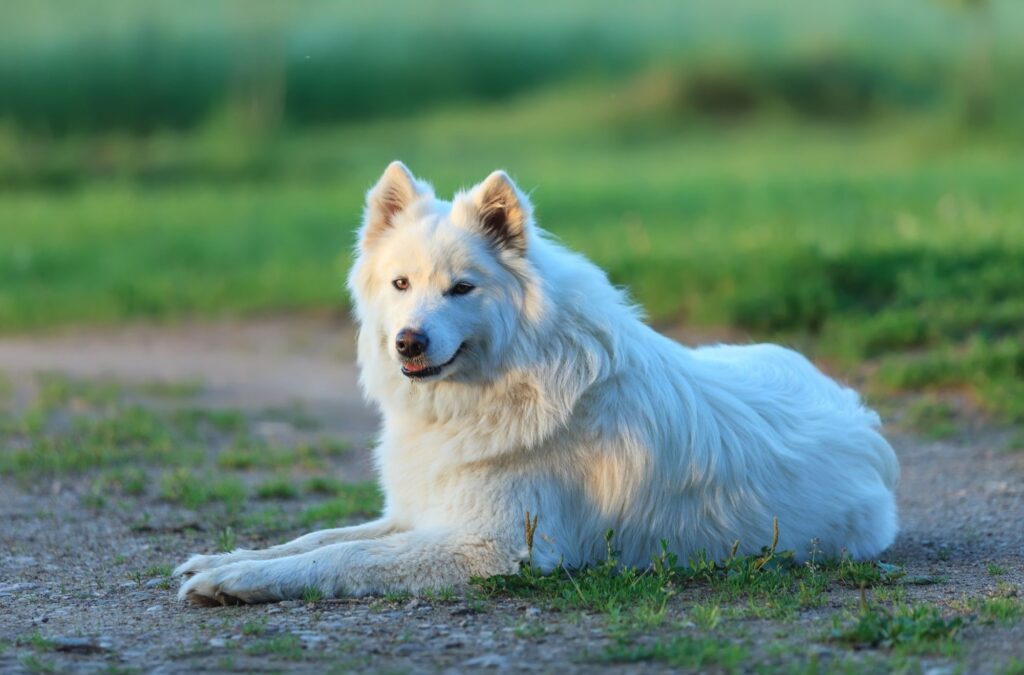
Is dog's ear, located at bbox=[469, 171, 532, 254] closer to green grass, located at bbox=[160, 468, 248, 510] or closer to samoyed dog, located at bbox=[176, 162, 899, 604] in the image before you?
samoyed dog, located at bbox=[176, 162, 899, 604]

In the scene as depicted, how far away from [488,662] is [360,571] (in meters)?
1.11

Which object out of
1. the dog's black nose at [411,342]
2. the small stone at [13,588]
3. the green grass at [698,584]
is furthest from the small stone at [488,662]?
the small stone at [13,588]

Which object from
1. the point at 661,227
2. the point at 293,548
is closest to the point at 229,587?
the point at 293,548

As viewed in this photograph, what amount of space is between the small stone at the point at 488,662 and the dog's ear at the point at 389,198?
2.18 m

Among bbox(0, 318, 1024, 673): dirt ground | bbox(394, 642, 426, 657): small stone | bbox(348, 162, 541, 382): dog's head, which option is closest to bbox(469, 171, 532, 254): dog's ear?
bbox(348, 162, 541, 382): dog's head

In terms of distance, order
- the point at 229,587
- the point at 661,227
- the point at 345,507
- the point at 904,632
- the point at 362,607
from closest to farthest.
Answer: the point at 904,632 → the point at 362,607 → the point at 229,587 → the point at 345,507 → the point at 661,227

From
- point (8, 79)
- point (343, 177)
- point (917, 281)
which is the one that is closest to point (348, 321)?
point (917, 281)

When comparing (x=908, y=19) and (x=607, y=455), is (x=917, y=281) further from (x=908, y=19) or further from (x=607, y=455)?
(x=908, y=19)

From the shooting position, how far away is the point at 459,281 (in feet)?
19.0

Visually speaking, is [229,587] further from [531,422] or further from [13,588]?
[531,422]

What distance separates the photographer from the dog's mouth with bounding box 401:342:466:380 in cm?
565

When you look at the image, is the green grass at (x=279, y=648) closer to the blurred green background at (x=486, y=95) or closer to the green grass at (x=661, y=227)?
the green grass at (x=661, y=227)

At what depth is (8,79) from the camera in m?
23.5

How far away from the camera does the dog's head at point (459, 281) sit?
5.70 m
